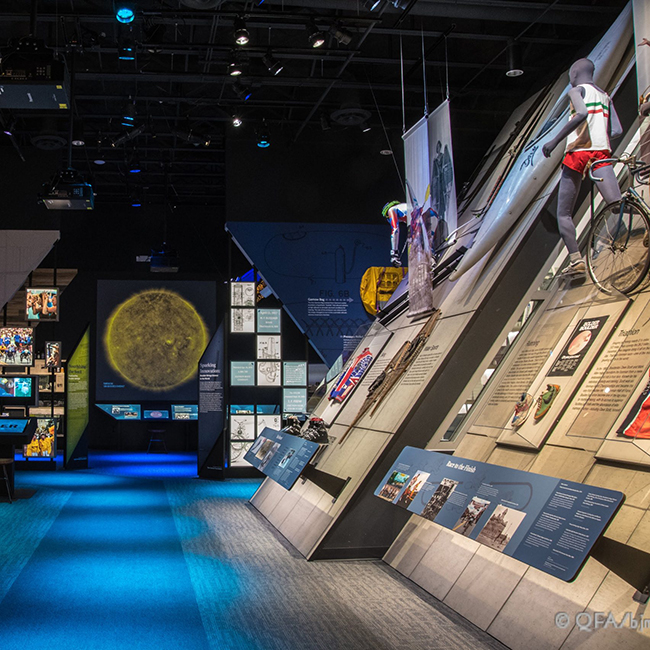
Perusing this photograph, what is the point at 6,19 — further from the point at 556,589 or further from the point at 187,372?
the point at 187,372

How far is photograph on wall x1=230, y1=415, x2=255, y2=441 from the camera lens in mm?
12461

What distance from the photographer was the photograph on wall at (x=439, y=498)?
4250 mm

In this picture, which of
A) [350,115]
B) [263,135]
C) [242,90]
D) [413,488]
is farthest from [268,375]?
[413,488]

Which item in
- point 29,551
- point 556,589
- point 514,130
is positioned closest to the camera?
point 556,589

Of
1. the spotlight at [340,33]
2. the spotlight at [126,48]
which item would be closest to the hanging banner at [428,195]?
the spotlight at [340,33]

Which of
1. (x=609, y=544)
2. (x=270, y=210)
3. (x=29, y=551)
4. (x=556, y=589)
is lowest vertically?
(x=29, y=551)

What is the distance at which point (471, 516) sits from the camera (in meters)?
3.87

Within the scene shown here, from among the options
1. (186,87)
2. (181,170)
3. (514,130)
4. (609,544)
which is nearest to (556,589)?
(609,544)

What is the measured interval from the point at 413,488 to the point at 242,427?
8054 mm

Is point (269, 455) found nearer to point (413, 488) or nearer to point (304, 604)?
point (304, 604)

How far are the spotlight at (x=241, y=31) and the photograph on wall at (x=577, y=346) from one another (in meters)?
5.61

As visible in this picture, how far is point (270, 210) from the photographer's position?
507 inches

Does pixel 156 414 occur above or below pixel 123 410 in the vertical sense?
below

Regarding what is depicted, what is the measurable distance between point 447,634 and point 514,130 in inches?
329
